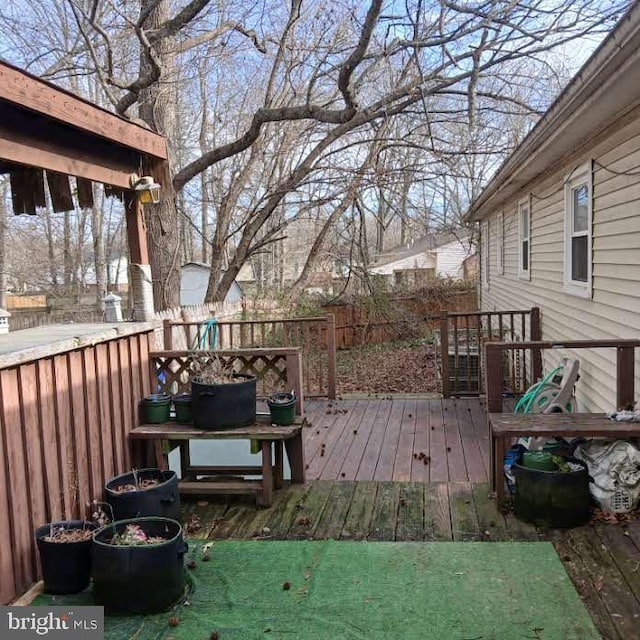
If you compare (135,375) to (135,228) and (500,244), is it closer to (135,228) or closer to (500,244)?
(135,228)

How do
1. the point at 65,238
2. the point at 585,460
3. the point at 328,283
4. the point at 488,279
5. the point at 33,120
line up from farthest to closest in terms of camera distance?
the point at 65,238, the point at 328,283, the point at 488,279, the point at 585,460, the point at 33,120

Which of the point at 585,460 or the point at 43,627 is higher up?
the point at 585,460

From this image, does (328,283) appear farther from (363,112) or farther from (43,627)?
(43,627)

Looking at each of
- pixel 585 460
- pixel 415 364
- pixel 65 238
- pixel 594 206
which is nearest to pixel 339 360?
pixel 415 364

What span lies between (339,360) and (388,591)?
1142 cm

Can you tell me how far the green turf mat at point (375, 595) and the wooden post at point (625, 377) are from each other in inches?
51.7

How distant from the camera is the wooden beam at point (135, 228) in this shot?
4.61m

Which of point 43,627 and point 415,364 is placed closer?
point 43,627

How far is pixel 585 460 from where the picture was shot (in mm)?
3850

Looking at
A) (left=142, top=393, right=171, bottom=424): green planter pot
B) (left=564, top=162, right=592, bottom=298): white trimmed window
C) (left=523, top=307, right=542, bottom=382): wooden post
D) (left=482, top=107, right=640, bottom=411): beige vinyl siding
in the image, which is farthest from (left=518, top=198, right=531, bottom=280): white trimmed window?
(left=142, top=393, right=171, bottom=424): green planter pot

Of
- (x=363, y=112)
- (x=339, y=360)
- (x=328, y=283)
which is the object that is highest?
(x=363, y=112)

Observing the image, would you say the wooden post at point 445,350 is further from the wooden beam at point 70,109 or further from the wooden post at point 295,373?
the wooden beam at point 70,109

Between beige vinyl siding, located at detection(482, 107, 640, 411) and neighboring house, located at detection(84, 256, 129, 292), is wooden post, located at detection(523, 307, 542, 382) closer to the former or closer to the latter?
beige vinyl siding, located at detection(482, 107, 640, 411)

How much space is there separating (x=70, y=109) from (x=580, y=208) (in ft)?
15.1
